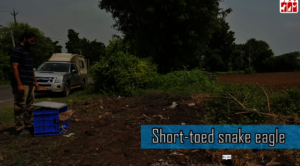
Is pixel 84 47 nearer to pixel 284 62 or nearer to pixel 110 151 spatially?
pixel 284 62

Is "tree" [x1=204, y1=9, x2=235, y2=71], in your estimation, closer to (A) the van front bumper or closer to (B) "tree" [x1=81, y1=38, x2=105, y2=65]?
(B) "tree" [x1=81, y1=38, x2=105, y2=65]

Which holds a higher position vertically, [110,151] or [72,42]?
[72,42]

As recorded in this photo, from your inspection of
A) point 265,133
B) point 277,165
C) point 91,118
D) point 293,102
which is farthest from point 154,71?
point 277,165

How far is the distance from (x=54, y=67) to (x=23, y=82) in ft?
23.3

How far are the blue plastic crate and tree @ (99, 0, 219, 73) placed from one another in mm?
12438

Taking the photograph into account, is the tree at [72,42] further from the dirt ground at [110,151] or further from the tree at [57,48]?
the dirt ground at [110,151]

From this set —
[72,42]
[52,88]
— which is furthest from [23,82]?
[72,42]

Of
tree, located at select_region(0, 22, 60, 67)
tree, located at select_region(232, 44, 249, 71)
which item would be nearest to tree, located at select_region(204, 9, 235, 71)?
tree, located at select_region(232, 44, 249, 71)

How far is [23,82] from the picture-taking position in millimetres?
4340

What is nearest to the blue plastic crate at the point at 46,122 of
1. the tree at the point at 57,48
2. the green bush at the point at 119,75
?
the green bush at the point at 119,75

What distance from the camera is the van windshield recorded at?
10.8 m

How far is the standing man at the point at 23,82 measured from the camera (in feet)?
13.9

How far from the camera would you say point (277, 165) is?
2998mm

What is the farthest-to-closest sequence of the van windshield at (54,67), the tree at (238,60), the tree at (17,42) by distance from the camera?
1. the tree at (238,60)
2. the tree at (17,42)
3. the van windshield at (54,67)
